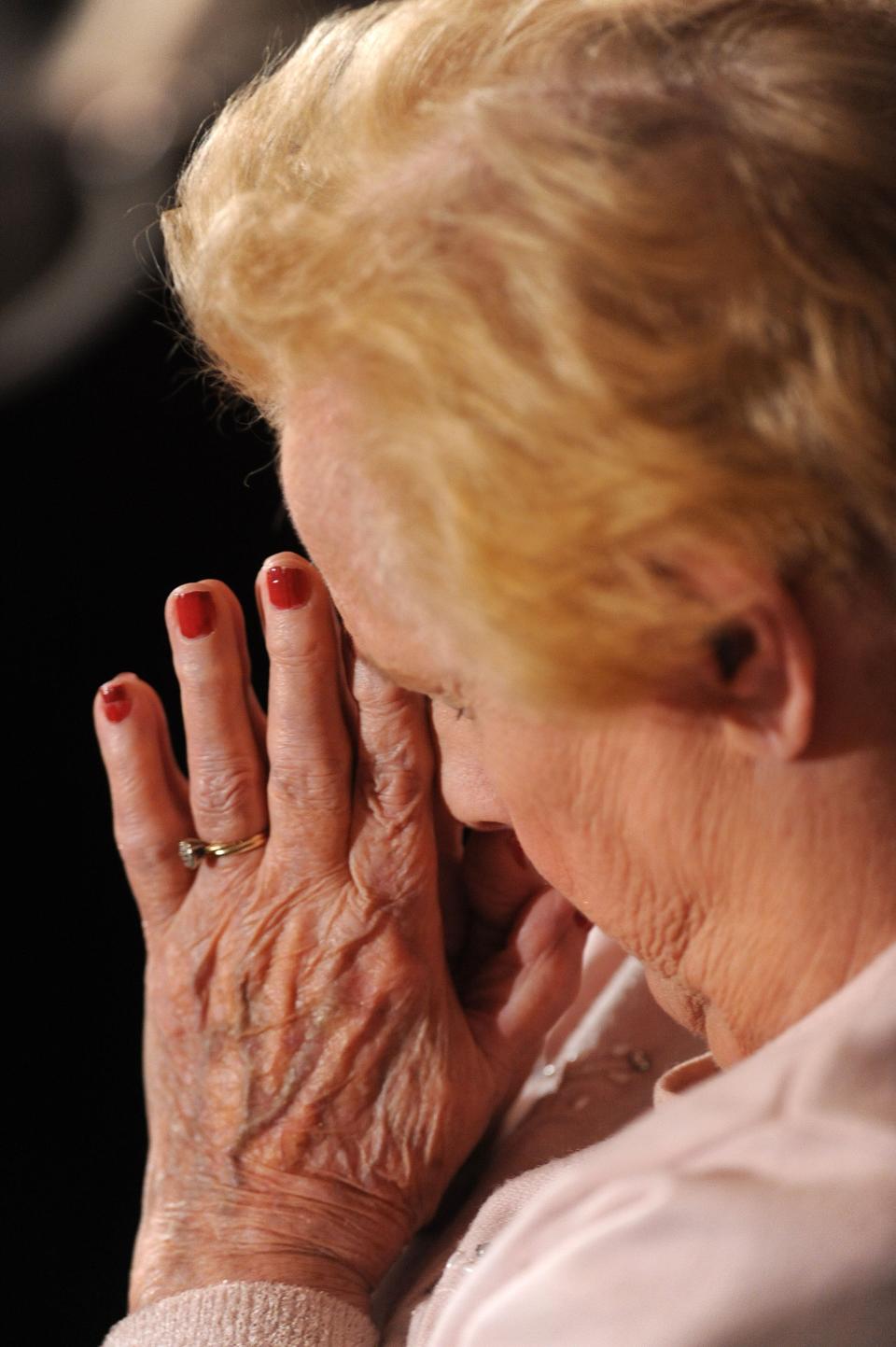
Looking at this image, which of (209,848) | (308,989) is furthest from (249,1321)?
(209,848)

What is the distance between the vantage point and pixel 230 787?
3.56 feet

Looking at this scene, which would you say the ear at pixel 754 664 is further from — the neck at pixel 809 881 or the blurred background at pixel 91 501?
the blurred background at pixel 91 501

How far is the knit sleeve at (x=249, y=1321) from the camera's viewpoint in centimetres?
93

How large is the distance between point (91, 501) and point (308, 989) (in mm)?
612

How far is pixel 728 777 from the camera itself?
2.26 feet

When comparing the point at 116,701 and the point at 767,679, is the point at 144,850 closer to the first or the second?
the point at 116,701

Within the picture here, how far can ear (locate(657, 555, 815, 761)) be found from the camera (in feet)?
2.03

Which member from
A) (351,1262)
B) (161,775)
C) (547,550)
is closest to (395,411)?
(547,550)

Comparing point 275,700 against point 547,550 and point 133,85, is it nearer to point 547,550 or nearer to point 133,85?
point 547,550

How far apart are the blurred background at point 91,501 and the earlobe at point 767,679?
0.59 meters

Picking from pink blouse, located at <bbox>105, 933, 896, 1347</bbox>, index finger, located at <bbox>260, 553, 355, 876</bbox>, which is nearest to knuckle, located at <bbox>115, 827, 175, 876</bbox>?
index finger, located at <bbox>260, 553, 355, 876</bbox>

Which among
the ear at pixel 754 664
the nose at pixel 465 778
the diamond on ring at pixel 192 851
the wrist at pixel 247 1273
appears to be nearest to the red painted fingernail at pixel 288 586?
the nose at pixel 465 778

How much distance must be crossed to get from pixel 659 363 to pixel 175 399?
36.6 inches

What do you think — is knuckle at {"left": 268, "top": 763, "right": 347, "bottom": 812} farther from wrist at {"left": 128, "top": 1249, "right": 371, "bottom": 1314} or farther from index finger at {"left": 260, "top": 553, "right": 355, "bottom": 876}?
wrist at {"left": 128, "top": 1249, "right": 371, "bottom": 1314}
